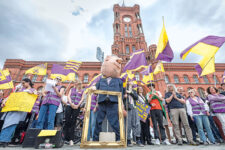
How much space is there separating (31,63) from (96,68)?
1099 centimetres

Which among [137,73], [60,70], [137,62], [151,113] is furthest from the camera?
[137,73]

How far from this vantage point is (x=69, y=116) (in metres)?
3.54

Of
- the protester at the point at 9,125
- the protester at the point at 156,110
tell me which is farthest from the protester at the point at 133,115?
the protester at the point at 9,125

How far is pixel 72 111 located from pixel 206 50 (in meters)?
5.13

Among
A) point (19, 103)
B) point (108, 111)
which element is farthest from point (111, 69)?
point (19, 103)

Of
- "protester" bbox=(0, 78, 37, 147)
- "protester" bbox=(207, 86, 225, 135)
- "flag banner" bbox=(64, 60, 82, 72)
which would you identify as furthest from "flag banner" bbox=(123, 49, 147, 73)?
"protester" bbox=(0, 78, 37, 147)

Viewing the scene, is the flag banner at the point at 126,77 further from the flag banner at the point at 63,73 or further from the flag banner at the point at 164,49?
the flag banner at the point at 63,73

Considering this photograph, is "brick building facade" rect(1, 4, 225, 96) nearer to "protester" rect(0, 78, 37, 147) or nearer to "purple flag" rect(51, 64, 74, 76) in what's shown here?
"purple flag" rect(51, 64, 74, 76)

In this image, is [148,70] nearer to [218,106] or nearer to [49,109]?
[218,106]

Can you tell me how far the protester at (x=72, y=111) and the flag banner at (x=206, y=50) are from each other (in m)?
4.09

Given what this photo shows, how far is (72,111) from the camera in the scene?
3578 mm

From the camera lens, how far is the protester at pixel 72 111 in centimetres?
328

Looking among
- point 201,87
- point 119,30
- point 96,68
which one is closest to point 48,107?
point 96,68

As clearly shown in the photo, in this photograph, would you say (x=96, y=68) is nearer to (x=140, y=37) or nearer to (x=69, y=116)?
(x=140, y=37)
